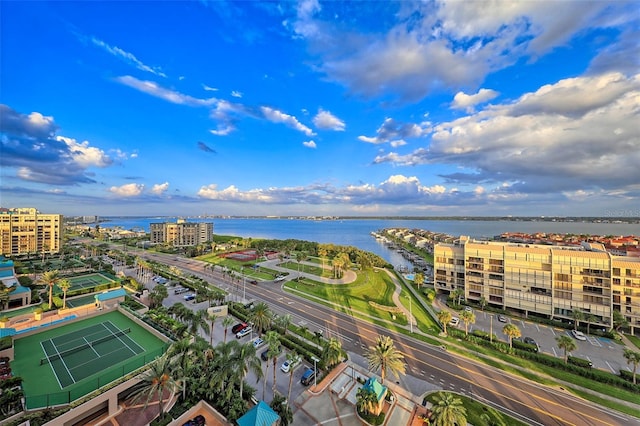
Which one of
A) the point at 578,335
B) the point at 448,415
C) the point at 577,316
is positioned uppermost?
the point at 448,415

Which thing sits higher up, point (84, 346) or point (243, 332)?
point (84, 346)

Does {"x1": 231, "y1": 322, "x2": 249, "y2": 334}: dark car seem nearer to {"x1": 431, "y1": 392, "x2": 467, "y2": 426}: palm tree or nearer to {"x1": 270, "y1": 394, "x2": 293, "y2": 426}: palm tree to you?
{"x1": 270, "y1": 394, "x2": 293, "y2": 426}: palm tree

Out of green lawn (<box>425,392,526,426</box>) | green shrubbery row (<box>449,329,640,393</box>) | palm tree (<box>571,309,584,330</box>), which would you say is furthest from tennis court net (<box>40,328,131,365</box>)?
palm tree (<box>571,309,584,330</box>)

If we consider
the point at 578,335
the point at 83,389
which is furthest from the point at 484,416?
the point at 83,389

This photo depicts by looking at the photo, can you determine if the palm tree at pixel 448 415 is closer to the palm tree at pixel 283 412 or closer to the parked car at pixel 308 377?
the palm tree at pixel 283 412

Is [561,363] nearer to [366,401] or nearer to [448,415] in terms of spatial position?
[448,415]

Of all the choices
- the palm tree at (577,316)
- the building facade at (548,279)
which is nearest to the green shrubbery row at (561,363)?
the palm tree at (577,316)

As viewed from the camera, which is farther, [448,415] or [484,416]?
[484,416]
